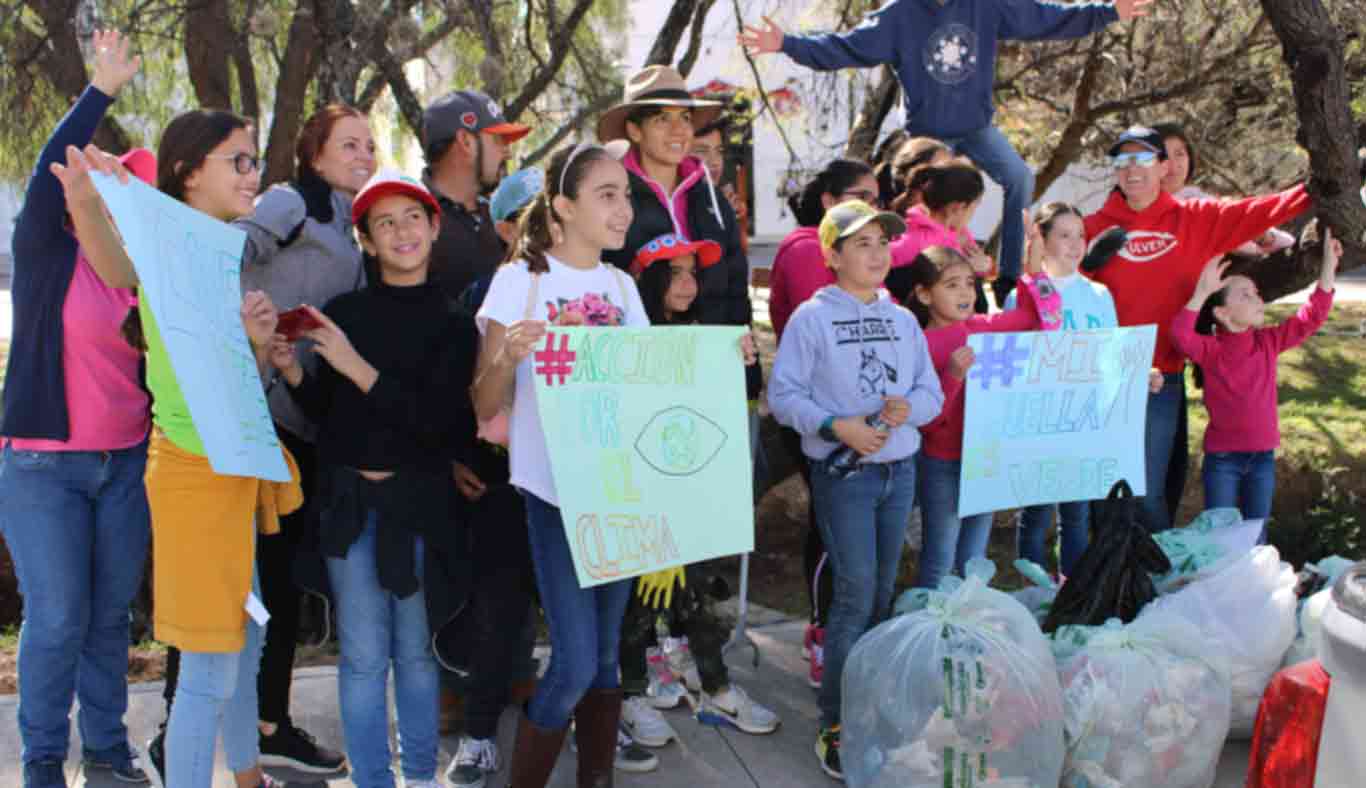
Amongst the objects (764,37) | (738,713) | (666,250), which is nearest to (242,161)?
(666,250)

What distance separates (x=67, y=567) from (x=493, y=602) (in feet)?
3.71

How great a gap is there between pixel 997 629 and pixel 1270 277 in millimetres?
2905

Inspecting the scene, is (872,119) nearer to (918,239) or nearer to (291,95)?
(291,95)

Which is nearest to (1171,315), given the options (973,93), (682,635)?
(973,93)

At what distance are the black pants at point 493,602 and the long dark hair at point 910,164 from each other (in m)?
1.98

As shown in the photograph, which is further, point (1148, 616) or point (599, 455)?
point (1148, 616)

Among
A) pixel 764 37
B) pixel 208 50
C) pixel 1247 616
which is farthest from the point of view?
pixel 208 50

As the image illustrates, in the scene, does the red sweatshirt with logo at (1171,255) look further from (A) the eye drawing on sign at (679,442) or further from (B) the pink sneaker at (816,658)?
(A) the eye drawing on sign at (679,442)

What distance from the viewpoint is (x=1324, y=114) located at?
486cm

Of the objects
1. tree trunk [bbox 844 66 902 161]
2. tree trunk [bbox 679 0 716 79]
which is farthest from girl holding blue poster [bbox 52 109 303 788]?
tree trunk [bbox 844 66 902 161]

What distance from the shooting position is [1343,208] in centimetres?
477

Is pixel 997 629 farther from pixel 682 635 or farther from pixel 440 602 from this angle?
pixel 440 602

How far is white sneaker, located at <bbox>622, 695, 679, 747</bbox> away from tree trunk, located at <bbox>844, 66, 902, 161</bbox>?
481 centimetres

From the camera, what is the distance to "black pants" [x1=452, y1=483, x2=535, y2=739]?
3.47 m
